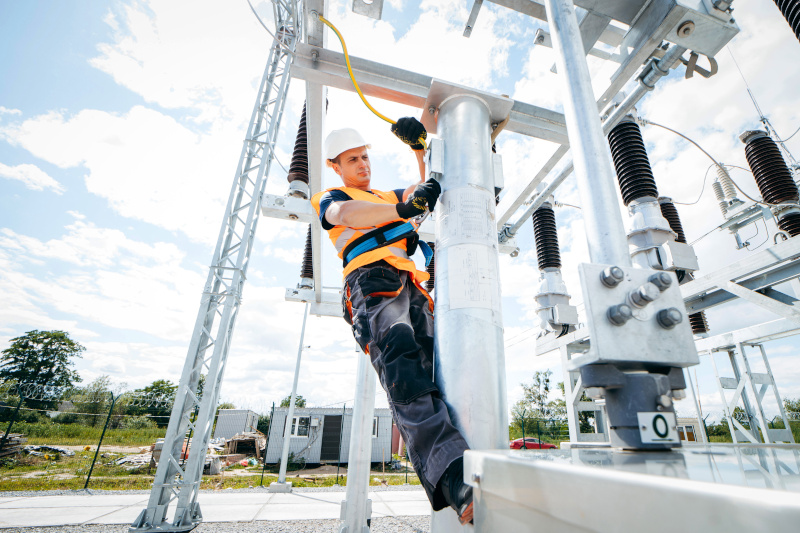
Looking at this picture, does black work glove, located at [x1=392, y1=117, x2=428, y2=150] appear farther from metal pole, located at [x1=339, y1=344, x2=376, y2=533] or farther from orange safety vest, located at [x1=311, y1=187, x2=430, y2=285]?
metal pole, located at [x1=339, y1=344, x2=376, y2=533]

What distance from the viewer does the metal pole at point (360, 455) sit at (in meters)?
5.21

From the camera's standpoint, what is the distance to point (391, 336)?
5.84 ft

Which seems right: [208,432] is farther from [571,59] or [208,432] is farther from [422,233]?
[571,59]

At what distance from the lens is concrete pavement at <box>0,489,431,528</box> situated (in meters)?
6.43

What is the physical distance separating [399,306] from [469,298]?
0.45 m

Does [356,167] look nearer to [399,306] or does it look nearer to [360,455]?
[399,306]

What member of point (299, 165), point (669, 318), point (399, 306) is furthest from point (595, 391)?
point (299, 165)

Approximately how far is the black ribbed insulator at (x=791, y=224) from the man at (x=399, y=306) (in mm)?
5402

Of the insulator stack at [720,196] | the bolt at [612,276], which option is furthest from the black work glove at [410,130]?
the insulator stack at [720,196]

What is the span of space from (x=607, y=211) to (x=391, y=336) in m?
1.01

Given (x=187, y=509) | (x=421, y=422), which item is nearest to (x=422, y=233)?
(x=421, y=422)

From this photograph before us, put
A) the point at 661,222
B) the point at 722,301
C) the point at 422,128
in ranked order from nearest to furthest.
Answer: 1. the point at 422,128
2. the point at 661,222
3. the point at 722,301

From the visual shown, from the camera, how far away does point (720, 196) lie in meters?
8.78

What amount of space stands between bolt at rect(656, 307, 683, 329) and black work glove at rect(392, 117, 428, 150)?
1.63 metres
